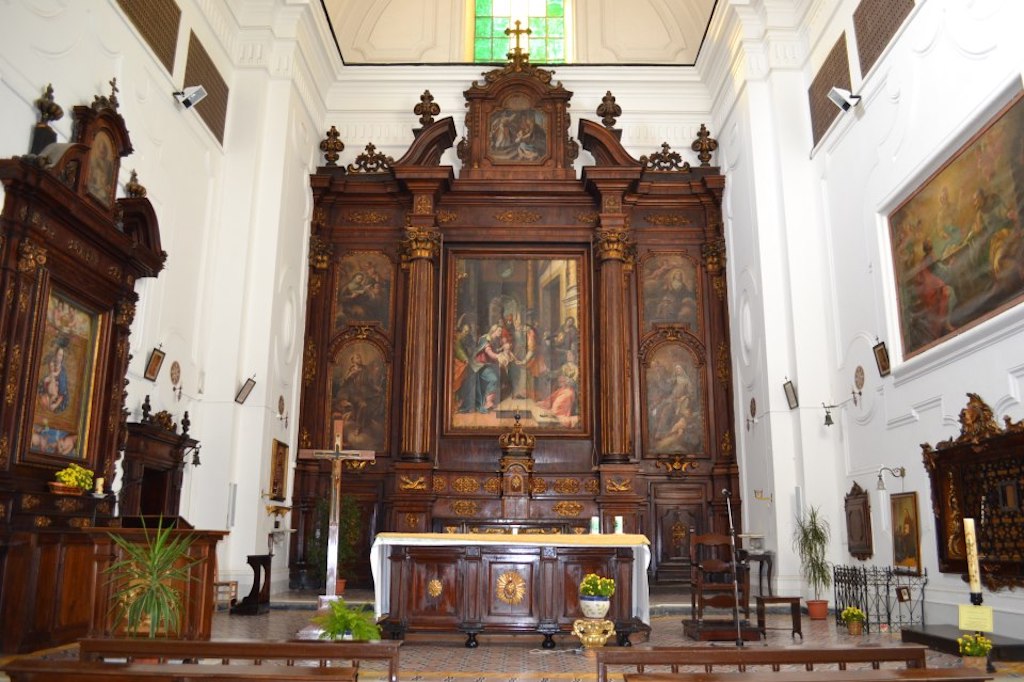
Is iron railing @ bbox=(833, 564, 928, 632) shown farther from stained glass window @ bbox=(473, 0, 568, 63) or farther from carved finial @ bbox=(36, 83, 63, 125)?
stained glass window @ bbox=(473, 0, 568, 63)

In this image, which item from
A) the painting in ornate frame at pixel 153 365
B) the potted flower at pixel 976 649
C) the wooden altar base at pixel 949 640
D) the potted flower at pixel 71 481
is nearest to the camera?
the potted flower at pixel 976 649

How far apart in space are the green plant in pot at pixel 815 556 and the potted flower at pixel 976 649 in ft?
11.9

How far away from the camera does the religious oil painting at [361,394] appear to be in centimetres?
1400

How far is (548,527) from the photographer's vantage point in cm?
1298

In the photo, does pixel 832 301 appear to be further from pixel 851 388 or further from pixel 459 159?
pixel 459 159

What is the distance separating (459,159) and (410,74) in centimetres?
176

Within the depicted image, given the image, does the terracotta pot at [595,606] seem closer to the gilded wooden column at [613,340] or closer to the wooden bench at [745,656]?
the wooden bench at [745,656]

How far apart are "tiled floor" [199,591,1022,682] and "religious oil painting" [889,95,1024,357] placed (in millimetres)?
3164

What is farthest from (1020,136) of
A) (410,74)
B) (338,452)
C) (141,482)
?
(410,74)

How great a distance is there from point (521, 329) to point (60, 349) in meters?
7.45

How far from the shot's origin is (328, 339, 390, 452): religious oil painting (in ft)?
45.9

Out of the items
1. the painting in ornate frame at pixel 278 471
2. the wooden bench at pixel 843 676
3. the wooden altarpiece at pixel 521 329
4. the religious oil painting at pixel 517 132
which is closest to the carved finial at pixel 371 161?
the wooden altarpiece at pixel 521 329

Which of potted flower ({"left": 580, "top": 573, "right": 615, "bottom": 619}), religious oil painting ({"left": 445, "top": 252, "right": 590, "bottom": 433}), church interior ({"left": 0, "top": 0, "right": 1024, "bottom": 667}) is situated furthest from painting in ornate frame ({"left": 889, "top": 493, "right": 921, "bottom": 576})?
religious oil painting ({"left": 445, "top": 252, "right": 590, "bottom": 433})

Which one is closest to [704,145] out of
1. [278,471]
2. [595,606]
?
[278,471]
